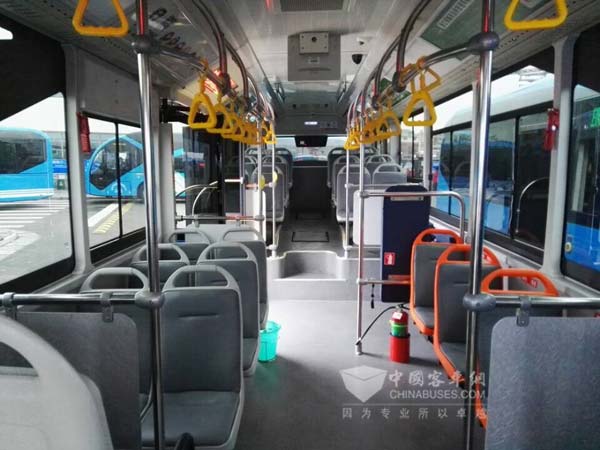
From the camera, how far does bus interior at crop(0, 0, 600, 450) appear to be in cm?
125

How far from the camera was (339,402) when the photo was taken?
129 inches

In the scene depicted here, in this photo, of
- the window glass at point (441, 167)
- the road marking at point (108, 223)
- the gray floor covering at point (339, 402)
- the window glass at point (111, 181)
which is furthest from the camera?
the window glass at point (441, 167)

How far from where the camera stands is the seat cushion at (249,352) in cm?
269

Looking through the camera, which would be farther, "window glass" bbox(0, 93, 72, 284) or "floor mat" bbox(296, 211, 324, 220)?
"floor mat" bbox(296, 211, 324, 220)

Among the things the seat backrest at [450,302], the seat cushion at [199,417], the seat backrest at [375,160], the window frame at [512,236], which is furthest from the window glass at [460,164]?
the seat cushion at [199,417]

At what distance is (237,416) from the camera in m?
2.11

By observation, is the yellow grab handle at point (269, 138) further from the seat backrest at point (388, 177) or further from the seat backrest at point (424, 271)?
the seat backrest at point (424, 271)

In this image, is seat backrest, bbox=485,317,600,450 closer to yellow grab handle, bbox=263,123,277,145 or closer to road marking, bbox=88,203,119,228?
road marking, bbox=88,203,119,228

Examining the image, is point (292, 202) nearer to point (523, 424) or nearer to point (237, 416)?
point (237, 416)

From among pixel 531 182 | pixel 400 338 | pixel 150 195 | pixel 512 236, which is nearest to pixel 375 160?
pixel 512 236

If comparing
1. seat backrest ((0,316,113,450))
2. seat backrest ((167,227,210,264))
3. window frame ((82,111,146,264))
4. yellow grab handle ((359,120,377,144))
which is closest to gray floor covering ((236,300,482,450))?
seat backrest ((167,227,210,264))

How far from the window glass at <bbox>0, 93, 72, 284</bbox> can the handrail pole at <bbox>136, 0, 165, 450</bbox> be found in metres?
1.69

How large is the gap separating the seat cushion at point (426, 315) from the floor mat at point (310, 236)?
161 inches

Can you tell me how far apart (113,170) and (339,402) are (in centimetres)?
274
